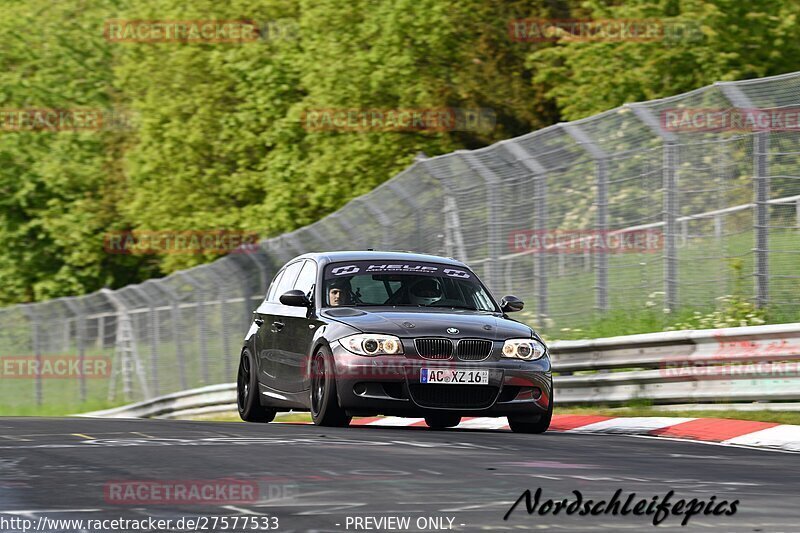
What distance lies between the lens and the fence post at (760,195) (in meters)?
15.2

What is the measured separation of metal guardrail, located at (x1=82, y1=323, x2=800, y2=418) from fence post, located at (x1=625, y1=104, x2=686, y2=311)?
91 centimetres

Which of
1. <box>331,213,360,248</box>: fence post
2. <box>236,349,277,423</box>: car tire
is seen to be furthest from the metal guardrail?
<box>331,213,360,248</box>: fence post

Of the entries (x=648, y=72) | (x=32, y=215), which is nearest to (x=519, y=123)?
(x=648, y=72)

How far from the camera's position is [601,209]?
17.0 metres

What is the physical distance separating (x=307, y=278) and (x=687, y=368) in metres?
3.48

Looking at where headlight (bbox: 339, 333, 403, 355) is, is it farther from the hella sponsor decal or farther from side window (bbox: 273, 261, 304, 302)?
side window (bbox: 273, 261, 304, 302)

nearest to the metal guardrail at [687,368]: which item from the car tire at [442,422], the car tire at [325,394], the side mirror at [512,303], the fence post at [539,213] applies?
the fence post at [539,213]

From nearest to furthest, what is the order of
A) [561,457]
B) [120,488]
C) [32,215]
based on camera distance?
[120,488] < [561,457] < [32,215]

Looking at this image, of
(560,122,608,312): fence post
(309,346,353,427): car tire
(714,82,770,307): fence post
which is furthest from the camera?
(560,122,608,312): fence post

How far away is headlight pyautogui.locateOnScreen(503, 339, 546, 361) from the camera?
1295 cm

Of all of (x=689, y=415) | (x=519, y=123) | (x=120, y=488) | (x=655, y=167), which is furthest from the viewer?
(x=519, y=123)

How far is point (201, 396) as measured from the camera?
25.1 m

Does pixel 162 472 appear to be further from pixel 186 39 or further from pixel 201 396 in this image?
pixel 186 39

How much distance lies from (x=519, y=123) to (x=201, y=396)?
60.8 feet
